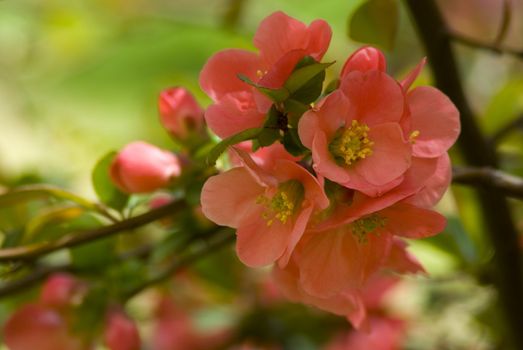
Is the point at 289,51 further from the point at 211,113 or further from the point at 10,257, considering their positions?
the point at 10,257

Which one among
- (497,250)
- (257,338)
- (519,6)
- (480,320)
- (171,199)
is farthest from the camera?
(519,6)

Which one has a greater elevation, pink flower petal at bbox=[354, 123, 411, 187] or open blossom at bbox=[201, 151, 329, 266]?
pink flower petal at bbox=[354, 123, 411, 187]

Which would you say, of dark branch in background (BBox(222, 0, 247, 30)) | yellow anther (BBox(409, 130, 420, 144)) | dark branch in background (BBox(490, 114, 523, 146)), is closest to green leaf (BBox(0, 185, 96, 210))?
yellow anther (BBox(409, 130, 420, 144))

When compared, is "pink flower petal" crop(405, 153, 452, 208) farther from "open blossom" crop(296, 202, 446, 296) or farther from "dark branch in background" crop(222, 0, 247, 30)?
"dark branch in background" crop(222, 0, 247, 30)

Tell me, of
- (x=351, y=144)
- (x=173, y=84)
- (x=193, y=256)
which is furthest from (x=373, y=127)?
(x=173, y=84)

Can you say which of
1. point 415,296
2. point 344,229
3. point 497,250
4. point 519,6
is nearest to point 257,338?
point 415,296

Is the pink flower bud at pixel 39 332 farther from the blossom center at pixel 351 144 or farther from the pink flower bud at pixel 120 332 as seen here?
the blossom center at pixel 351 144

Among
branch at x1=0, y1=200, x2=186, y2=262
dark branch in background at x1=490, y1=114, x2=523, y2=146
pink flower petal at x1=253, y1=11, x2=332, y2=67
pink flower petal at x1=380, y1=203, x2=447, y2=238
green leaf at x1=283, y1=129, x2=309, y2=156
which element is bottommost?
dark branch in background at x1=490, y1=114, x2=523, y2=146
